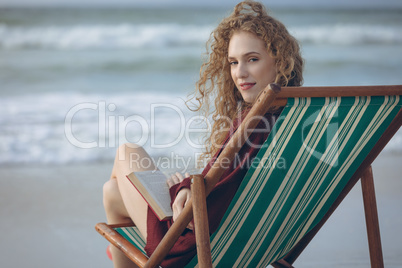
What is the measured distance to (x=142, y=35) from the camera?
33.1 feet

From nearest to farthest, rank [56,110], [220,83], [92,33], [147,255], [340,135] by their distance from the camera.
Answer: [340,135] < [147,255] < [220,83] < [56,110] < [92,33]

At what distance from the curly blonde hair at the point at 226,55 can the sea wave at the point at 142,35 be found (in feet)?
25.0

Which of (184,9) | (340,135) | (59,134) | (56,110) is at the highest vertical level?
(184,9)

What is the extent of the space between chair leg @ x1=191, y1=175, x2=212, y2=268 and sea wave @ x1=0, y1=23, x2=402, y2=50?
8412 mm

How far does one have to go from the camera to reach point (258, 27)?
1.87 m

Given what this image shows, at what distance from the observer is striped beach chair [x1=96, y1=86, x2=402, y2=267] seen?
4.58 feet

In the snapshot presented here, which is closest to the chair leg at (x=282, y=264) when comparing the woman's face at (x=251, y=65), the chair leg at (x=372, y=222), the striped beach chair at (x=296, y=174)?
the striped beach chair at (x=296, y=174)

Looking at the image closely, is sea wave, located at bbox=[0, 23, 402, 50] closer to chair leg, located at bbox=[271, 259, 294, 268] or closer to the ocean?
the ocean

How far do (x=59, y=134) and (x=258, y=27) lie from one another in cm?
462

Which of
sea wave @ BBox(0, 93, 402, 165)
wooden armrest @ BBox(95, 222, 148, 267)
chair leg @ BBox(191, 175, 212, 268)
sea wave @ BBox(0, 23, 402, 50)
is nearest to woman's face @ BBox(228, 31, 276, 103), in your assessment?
chair leg @ BBox(191, 175, 212, 268)

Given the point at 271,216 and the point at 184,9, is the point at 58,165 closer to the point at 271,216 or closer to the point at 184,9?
the point at 271,216

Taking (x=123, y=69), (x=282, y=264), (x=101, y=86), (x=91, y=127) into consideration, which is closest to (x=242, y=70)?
(x=282, y=264)

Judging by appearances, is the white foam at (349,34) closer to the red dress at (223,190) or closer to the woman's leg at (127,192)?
the woman's leg at (127,192)

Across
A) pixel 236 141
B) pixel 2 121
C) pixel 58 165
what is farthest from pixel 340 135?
pixel 2 121
